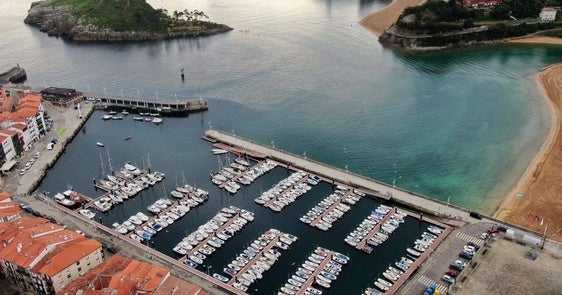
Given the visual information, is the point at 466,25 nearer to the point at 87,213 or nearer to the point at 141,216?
the point at 141,216

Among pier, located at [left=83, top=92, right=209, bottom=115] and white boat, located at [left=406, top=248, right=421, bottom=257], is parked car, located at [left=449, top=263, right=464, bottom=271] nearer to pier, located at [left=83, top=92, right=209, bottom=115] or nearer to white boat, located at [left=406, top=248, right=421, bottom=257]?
white boat, located at [left=406, top=248, right=421, bottom=257]

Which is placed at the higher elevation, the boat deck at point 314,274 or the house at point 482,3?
the house at point 482,3

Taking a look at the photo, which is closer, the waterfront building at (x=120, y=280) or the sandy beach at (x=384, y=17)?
the waterfront building at (x=120, y=280)

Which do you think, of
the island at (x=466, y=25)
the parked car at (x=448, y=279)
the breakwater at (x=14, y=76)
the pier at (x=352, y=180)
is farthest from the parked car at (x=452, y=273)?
the breakwater at (x=14, y=76)

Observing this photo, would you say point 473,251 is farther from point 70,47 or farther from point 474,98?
point 70,47

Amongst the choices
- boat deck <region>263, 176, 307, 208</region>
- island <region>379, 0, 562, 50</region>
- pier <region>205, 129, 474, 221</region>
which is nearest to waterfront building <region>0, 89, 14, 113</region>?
pier <region>205, 129, 474, 221</region>

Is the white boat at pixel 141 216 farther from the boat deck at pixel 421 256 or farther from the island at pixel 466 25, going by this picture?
the island at pixel 466 25

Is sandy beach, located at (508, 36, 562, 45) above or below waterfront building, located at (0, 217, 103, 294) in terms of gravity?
above
